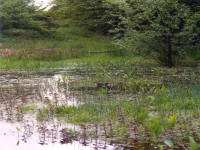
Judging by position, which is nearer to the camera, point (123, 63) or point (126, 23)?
point (126, 23)

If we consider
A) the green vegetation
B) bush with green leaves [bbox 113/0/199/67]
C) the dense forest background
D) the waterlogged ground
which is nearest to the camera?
the waterlogged ground

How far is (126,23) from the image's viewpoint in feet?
48.1

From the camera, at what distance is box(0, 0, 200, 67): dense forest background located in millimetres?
13203

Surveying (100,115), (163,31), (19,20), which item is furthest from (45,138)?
(19,20)

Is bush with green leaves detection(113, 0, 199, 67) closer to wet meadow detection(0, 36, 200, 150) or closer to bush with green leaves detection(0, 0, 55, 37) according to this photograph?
wet meadow detection(0, 36, 200, 150)

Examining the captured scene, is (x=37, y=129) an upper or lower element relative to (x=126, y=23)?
lower

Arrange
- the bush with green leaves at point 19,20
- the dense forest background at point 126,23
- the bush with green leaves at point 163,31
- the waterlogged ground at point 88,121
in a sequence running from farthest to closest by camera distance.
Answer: the bush with green leaves at point 19,20 < the dense forest background at point 126,23 < the bush with green leaves at point 163,31 < the waterlogged ground at point 88,121

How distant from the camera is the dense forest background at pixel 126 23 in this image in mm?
13203

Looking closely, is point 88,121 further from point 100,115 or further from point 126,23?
point 126,23

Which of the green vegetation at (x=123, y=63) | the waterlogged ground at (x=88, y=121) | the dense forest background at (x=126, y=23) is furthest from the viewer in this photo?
the dense forest background at (x=126, y=23)

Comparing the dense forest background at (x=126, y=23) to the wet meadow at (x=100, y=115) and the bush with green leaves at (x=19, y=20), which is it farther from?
the wet meadow at (x=100, y=115)

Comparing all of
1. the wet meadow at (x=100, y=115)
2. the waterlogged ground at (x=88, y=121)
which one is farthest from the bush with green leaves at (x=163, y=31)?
the waterlogged ground at (x=88, y=121)

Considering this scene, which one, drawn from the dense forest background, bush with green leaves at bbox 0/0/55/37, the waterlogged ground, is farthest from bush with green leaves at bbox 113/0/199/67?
bush with green leaves at bbox 0/0/55/37

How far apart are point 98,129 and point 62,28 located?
2260 centimetres
